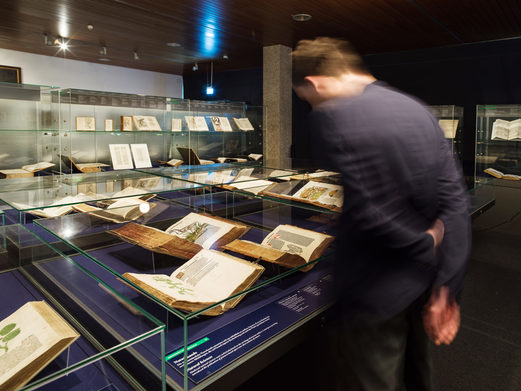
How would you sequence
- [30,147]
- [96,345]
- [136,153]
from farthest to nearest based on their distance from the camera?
[136,153] → [30,147] → [96,345]

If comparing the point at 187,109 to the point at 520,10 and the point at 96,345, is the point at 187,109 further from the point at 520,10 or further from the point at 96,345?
the point at 96,345

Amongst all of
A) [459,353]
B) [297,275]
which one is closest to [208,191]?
[297,275]

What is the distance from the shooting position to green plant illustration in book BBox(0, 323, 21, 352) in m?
1.10

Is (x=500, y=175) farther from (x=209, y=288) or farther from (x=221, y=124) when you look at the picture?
(x=209, y=288)

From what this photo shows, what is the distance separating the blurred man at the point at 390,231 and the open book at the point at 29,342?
0.83m

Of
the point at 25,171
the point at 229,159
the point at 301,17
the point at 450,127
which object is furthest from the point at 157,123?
the point at 450,127

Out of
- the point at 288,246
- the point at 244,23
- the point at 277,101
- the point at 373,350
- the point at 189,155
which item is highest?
the point at 244,23

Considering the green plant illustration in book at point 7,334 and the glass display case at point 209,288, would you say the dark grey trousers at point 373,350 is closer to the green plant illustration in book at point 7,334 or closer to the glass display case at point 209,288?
the glass display case at point 209,288

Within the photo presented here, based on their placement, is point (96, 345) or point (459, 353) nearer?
point (96, 345)

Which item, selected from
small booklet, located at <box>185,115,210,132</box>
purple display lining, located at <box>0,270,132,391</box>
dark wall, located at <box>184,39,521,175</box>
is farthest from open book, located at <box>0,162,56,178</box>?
dark wall, located at <box>184,39,521,175</box>

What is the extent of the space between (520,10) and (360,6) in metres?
1.60

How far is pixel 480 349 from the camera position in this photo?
2508 millimetres

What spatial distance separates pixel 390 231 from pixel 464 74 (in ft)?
17.9

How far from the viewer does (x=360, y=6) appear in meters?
3.93
